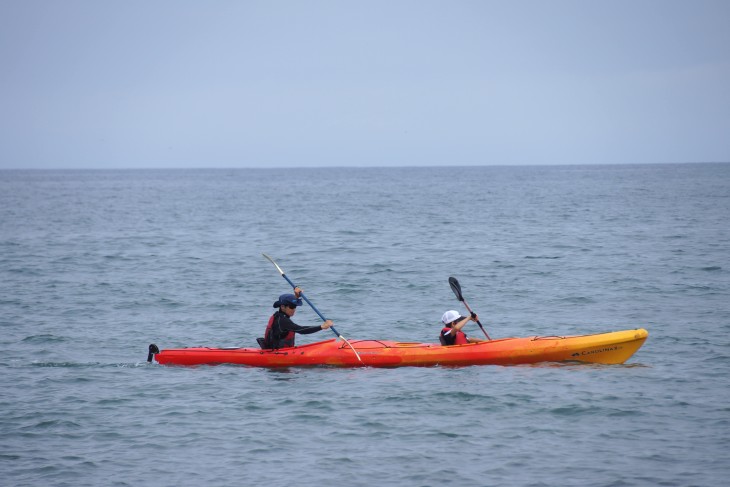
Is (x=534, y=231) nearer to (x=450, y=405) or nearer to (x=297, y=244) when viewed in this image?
(x=297, y=244)

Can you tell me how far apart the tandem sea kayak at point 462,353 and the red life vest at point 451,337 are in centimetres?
18

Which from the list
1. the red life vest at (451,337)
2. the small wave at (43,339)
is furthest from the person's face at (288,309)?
the small wave at (43,339)

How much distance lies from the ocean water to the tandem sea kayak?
18 cm

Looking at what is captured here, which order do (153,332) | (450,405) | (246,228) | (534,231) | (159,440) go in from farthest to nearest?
(246,228), (534,231), (153,332), (450,405), (159,440)

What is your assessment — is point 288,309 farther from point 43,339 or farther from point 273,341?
point 43,339

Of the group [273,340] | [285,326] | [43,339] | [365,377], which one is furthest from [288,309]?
[43,339]

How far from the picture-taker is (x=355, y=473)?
9.82 meters

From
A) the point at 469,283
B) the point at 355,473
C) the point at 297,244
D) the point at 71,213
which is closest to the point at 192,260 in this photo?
the point at 297,244

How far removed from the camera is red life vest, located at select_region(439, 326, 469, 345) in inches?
554

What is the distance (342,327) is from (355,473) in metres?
8.74

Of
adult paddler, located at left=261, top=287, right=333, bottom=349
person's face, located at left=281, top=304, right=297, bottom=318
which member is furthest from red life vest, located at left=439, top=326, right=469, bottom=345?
person's face, located at left=281, top=304, right=297, bottom=318

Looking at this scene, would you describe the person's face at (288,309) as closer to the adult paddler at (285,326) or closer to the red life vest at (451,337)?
the adult paddler at (285,326)

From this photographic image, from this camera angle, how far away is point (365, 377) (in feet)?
44.8

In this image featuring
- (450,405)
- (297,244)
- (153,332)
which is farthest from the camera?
(297,244)
